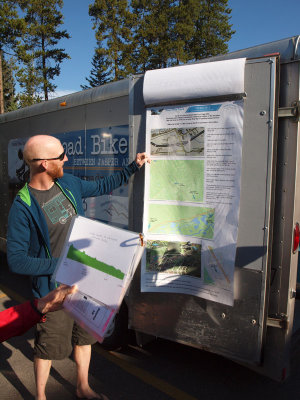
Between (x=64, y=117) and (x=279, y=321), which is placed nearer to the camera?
(x=279, y=321)

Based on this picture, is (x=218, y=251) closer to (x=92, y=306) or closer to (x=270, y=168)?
(x=270, y=168)

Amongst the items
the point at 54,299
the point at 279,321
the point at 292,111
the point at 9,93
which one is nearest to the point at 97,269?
the point at 54,299

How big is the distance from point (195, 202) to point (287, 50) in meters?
1.12

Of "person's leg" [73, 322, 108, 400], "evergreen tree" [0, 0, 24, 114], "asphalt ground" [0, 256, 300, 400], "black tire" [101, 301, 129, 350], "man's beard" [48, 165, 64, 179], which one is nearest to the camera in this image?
"man's beard" [48, 165, 64, 179]

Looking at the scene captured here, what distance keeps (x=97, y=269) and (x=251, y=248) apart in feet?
3.33

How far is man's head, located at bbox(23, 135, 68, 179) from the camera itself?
2.11 metres

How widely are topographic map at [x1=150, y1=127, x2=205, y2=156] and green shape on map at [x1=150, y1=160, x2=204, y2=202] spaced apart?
0.22 ft

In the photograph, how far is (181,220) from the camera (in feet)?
7.93

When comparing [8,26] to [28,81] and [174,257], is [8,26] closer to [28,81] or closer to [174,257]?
[28,81]

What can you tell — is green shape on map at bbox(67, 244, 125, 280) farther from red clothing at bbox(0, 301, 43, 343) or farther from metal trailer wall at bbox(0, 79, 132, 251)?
metal trailer wall at bbox(0, 79, 132, 251)

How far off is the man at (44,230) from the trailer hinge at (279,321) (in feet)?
4.23

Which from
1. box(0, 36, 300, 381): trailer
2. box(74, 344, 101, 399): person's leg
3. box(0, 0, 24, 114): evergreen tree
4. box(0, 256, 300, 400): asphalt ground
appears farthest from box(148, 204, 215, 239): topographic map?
box(0, 0, 24, 114): evergreen tree

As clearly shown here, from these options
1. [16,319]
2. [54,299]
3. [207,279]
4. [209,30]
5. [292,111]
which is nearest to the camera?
[16,319]

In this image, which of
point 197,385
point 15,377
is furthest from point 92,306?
point 15,377
